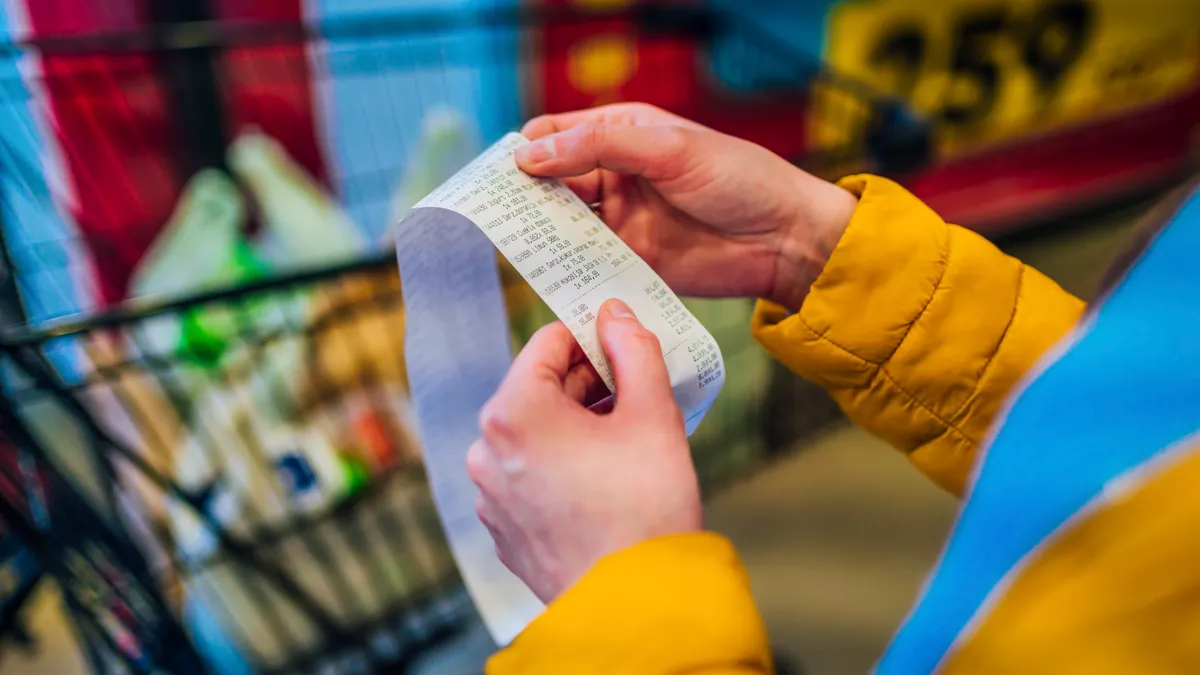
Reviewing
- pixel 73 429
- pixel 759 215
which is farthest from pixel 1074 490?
pixel 73 429

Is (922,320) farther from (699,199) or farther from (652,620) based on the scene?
(652,620)

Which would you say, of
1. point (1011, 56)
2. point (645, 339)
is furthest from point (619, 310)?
point (1011, 56)

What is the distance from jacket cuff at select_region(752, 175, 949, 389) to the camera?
537mm

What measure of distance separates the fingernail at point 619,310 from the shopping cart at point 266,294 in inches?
15.7

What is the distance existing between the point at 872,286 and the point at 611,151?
210mm

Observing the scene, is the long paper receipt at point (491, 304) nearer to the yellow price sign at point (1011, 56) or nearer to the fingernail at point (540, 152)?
the fingernail at point (540, 152)

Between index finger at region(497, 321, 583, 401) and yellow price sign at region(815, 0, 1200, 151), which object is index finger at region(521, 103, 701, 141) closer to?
index finger at region(497, 321, 583, 401)

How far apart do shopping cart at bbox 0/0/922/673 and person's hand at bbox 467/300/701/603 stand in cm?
44

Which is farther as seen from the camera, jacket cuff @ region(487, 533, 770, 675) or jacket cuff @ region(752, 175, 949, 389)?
jacket cuff @ region(752, 175, 949, 389)

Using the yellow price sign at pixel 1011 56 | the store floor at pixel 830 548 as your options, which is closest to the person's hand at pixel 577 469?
→ the store floor at pixel 830 548

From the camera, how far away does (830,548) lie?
4.17ft

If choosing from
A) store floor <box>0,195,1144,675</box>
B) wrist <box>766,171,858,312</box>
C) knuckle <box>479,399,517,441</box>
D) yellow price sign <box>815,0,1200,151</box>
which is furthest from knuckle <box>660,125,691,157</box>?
yellow price sign <box>815,0,1200,151</box>

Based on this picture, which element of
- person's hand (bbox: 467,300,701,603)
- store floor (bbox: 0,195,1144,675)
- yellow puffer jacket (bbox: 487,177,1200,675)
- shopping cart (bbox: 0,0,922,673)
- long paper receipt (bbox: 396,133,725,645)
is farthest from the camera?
store floor (bbox: 0,195,1144,675)

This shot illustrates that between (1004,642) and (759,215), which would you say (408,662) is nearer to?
(759,215)
